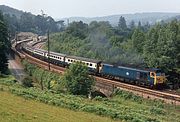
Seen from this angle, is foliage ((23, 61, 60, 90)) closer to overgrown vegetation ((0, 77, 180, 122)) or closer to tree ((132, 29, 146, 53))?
overgrown vegetation ((0, 77, 180, 122))

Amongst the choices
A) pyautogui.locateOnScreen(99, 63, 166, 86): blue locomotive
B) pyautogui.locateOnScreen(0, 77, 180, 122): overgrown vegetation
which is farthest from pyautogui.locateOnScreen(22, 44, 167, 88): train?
pyautogui.locateOnScreen(0, 77, 180, 122): overgrown vegetation

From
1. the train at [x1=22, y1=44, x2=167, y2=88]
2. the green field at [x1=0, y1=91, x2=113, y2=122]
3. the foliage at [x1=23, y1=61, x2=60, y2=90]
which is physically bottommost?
the foliage at [x1=23, y1=61, x2=60, y2=90]

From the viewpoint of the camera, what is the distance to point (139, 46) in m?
94.6

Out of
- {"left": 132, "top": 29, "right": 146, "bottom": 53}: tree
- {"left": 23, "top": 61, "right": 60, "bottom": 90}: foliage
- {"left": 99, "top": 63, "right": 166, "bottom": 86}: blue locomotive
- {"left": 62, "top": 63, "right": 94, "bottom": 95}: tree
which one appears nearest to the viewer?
{"left": 62, "top": 63, "right": 94, "bottom": 95}: tree

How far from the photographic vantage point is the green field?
3039cm

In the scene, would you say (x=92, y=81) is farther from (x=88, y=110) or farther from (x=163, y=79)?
(x=88, y=110)

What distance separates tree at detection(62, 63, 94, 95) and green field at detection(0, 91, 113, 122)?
14.2 m

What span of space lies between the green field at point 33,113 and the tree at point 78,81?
14151 millimetres

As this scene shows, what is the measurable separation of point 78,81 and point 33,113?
21.0 m

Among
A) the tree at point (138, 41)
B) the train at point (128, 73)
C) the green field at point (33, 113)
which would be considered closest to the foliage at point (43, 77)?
the train at point (128, 73)

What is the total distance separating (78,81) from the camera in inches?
2109

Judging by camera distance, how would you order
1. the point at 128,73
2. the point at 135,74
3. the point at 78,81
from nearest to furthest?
the point at 78,81
the point at 135,74
the point at 128,73

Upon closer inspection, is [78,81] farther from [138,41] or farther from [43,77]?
[138,41]

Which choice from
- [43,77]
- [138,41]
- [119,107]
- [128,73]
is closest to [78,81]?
[119,107]
